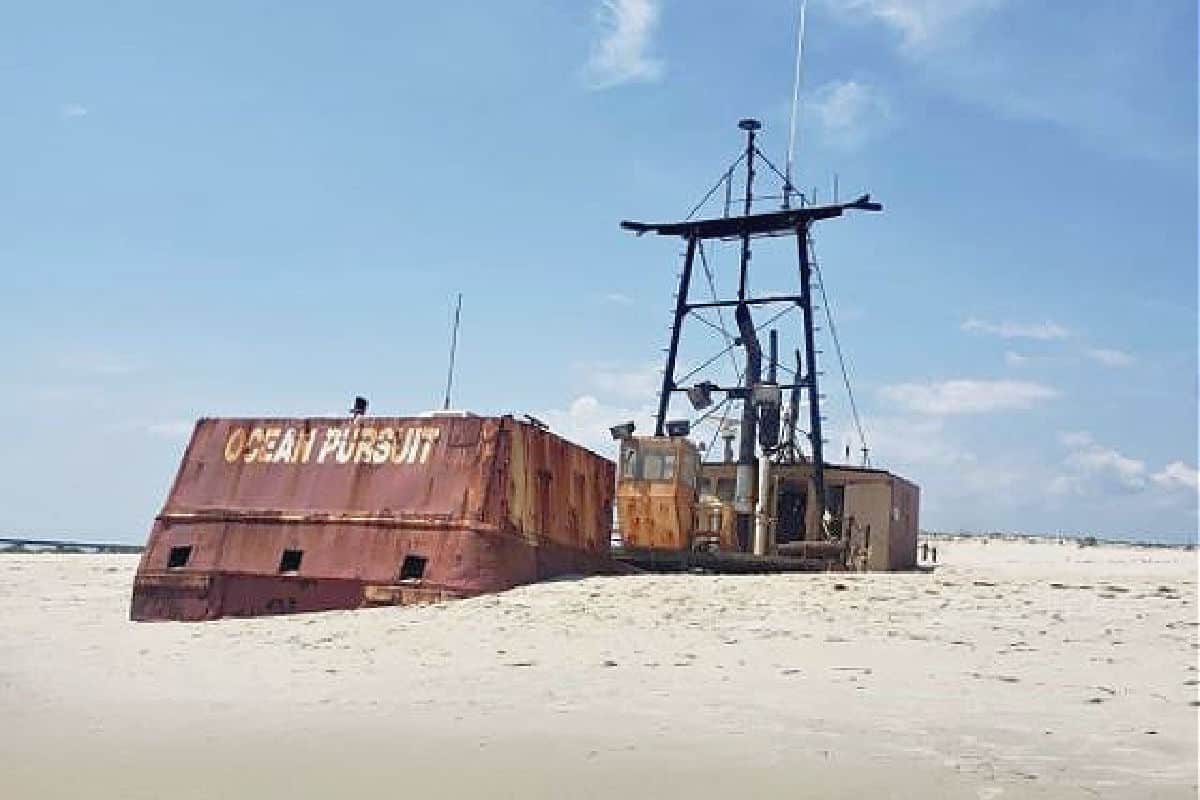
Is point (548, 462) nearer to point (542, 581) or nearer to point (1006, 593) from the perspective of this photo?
point (542, 581)

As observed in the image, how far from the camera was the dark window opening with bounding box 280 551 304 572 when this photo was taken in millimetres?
11715

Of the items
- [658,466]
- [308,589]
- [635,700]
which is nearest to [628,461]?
[658,466]

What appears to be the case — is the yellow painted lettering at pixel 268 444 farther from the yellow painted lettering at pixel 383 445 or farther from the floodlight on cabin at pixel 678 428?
the floodlight on cabin at pixel 678 428

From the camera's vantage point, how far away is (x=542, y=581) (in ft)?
40.5

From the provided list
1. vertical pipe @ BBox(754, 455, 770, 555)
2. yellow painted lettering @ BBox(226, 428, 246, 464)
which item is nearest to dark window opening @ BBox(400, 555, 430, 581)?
yellow painted lettering @ BBox(226, 428, 246, 464)

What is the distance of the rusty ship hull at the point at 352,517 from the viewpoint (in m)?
11.3

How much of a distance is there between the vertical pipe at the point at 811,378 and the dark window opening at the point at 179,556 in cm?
1084

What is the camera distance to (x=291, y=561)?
11.8 metres

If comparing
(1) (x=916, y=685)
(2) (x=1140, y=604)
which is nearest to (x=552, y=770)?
(1) (x=916, y=685)

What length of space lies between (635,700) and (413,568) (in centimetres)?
581

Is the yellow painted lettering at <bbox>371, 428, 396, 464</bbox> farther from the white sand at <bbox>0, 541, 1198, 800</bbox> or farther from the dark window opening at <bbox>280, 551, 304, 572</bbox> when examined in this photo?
the white sand at <bbox>0, 541, 1198, 800</bbox>

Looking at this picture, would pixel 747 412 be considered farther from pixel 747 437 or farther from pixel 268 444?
pixel 268 444

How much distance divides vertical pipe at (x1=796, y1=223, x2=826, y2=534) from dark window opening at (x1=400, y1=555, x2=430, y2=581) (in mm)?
9538

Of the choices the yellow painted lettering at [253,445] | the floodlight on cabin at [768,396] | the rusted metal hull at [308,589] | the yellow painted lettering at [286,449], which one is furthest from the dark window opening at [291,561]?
the floodlight on cabin at [768,396]
